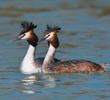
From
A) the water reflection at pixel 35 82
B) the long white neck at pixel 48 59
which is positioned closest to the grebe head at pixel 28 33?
the long white neck at pixel 48 59

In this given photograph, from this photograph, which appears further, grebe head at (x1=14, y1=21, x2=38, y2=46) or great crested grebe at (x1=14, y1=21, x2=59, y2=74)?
grebe head at (x1=14, y1=21, x2=38, y2=46)

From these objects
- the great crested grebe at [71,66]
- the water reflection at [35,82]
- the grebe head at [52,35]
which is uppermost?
the grebe head at [52,35]

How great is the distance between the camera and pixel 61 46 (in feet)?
60.5

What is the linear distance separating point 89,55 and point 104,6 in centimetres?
938

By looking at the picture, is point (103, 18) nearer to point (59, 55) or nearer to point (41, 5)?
point (41, 5)

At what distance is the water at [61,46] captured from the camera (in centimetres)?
1208

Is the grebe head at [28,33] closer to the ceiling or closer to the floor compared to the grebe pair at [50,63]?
closer to the ceiling

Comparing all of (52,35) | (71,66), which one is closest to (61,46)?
(52,35)

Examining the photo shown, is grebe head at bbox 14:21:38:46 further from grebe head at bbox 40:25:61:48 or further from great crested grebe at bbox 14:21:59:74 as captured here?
grebe head at bbox 40:25:61:48

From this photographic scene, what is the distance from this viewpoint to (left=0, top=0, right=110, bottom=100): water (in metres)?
12.1

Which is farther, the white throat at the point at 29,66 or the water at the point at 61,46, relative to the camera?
the white throat at the point at 29,66

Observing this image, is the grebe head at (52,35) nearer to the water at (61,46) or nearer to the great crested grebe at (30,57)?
the great crested grebe at (30,57)

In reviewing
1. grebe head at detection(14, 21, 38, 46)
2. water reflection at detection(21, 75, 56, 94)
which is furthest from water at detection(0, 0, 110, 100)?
grebe head at detection(14, 21, 38, 46)

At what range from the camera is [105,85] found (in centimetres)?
1258
